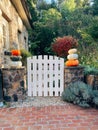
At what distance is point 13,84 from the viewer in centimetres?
461

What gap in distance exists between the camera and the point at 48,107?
4.09 m

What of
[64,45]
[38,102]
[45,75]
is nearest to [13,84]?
[38,102]

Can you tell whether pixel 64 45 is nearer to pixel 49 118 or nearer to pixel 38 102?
pixel 38 102

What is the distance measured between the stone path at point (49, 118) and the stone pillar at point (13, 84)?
0.65 metres

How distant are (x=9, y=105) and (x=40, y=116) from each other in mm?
1085

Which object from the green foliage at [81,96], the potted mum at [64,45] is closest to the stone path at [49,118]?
the green foliage at [81,96]

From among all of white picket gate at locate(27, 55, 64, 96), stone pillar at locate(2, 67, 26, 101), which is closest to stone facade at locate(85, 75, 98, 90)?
white picket gate at locate(27, 55, 64, 96)

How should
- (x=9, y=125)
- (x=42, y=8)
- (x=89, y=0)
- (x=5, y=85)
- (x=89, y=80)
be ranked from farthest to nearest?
(x=89, y=0)
(x=42, y=8)
(x=89, y=80)
(x=5, y=85)
(x=9, y=125)

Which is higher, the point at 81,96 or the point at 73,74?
the point at 73,74

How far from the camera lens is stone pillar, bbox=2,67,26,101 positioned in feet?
15.1

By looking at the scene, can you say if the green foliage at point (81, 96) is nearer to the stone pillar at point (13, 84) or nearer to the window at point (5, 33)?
the stone pillar at point (13, 84)

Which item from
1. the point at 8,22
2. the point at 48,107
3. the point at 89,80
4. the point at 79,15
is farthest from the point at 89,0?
the point at 48,107

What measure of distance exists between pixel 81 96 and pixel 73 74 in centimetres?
90

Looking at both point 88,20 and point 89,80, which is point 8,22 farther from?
point 88,20
